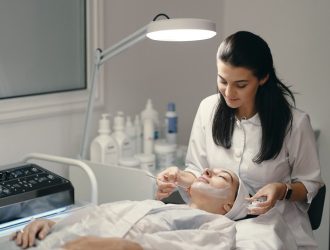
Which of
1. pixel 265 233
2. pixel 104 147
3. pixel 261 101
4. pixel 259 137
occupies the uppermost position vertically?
pixel 261 101

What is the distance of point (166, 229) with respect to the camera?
1.34 meters

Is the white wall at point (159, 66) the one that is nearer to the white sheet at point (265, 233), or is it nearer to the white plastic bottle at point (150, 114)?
the white plastic bottle at point (150, 114)

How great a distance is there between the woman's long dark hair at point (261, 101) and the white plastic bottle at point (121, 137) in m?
0.42

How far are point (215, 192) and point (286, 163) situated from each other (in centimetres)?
30

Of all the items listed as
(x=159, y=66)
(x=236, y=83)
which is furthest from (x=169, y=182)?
(x=159, y=66)

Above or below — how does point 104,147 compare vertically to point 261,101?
below

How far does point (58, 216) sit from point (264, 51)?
31.0 inches

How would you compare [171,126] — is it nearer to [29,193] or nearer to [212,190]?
[212,190]

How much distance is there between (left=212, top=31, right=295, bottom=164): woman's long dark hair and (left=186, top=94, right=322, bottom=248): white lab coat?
0.02 meters

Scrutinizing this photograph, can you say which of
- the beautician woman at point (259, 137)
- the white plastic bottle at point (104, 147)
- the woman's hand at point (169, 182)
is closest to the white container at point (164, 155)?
the white plastic bottle at point (104, 147)

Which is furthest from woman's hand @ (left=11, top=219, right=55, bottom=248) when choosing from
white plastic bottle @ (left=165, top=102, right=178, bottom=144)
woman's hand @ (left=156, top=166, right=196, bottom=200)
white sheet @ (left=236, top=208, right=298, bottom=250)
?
white plastic bottle @ (left=165, top=102, right=178, bottom=144)

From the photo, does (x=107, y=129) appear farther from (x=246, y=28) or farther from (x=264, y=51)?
(x=246, y=28)

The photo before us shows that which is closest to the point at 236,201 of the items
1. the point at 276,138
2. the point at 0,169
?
the point at 276,138

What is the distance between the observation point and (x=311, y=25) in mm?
2461
